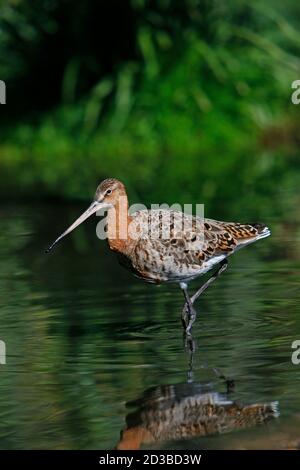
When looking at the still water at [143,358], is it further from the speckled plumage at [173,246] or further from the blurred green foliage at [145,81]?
the blurred green foliage at [145,81]

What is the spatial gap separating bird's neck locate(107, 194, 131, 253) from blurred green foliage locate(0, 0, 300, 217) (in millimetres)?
11458

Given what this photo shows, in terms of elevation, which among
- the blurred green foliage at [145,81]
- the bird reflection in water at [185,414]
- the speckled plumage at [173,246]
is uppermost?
the blurred green foliage at [145,81]

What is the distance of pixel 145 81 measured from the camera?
22.5 m

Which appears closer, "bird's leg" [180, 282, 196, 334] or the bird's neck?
"bird's leg" [180, 282, 196, 334]

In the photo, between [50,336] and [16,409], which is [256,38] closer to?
→ [50,336]

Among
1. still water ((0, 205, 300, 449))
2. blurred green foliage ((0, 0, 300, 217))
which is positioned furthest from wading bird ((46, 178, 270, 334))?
blurred green foliage ((0, 0, 300, 217))

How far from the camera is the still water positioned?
24.1 ft

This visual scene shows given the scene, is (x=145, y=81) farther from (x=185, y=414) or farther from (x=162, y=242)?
(x=185, y=414)

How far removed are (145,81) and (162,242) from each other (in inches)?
501

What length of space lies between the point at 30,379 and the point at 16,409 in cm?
66

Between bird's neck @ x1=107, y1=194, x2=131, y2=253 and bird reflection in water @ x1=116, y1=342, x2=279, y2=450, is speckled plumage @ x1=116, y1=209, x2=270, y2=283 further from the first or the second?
bird reflection in water @ x1=116, y1=342, x2=279, y2=450

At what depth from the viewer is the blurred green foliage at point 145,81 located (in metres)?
22.4

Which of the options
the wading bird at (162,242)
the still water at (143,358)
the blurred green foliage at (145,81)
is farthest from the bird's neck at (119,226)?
the blurred green foliage at (145,81)

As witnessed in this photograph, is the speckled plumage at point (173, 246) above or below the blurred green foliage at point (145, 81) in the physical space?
below
